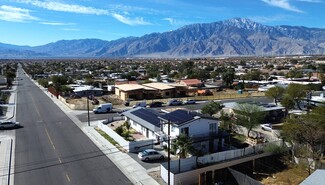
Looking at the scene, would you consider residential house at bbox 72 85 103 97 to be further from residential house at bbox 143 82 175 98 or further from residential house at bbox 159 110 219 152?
residential house at bbox 159 110 219 152

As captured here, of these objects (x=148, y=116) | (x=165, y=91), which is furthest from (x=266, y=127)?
(x=165, y=91)

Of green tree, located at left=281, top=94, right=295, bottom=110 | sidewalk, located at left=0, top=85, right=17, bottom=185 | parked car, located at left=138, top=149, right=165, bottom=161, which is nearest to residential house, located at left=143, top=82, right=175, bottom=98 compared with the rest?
green tree, located at left=281, top=94, right=295, bottom=110

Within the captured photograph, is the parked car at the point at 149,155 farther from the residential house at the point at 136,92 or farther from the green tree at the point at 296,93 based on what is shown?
the residential house at the point at 136,92

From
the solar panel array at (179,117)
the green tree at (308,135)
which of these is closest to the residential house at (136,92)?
the solar panel array at (179,117)

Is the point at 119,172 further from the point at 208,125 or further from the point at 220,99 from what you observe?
the point at 220,99

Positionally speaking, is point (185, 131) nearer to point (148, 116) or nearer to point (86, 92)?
point (148, 116)

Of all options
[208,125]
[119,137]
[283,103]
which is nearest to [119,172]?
[119,137]
